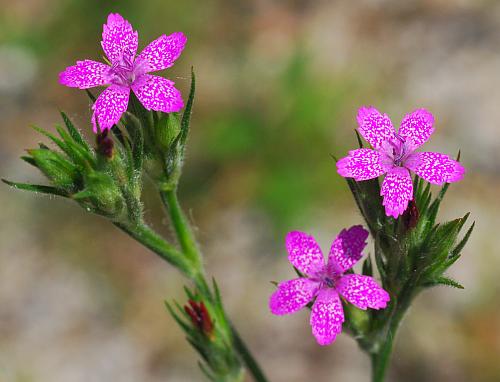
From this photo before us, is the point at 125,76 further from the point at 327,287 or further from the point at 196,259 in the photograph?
the point at 327,287

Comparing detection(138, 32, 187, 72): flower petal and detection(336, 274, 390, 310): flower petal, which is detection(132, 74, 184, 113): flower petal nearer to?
detection(138, 32, 187, 72): flower petal

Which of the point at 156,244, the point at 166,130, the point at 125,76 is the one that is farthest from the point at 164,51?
the point at 156,244

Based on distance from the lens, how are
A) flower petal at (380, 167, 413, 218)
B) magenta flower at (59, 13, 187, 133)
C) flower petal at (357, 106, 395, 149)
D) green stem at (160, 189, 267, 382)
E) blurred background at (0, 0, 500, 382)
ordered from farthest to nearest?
blurred background at (0, 0, 500, 382)
green stem at (160, 189, 267, 382)
flower petal at (357, 106, 395, 149)
magenta flower at (59, 13, 187, 133)
flower petal at (380, 167, 413, 218)

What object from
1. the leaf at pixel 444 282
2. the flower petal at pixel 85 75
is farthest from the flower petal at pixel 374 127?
the flower petal at pixel 85 75

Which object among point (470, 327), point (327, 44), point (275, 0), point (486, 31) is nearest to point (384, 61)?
point (327, 44)

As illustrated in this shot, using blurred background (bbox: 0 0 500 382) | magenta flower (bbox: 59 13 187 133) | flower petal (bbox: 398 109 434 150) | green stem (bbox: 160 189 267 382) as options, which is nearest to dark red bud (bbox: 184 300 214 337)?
green stem (bbox: 160 189 267 382)

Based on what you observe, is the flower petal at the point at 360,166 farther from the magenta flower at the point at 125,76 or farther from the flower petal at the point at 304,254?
the magenta flower at the point at 125,76
